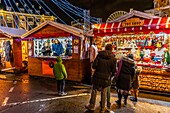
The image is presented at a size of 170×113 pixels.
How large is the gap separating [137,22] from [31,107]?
5214 millimetres

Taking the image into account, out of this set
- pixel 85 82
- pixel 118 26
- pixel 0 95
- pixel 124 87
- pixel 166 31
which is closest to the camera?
pixel 124 87

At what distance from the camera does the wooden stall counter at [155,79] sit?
6530mm

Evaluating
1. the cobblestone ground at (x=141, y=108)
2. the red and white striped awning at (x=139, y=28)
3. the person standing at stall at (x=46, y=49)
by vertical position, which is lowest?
the cobblestone ground at (x=141, y=108)

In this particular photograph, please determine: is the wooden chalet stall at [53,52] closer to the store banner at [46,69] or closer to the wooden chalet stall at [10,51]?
the store banner at [46,69]

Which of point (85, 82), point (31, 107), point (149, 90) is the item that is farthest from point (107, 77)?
point (85, 82)

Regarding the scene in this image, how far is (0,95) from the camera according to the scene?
6805 millimetres

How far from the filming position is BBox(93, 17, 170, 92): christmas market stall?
21.5 ft

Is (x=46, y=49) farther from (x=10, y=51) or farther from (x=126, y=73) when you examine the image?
(x=126, y=73)

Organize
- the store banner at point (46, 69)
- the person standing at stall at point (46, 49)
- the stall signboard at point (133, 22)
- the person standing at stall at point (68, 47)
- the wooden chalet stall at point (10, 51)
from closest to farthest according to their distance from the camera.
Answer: the stall signboard at point (133, 22) < the person standing at stall at point (68, 47) < the store banner at point (46, 69) < the person standing at stall at point (46, 49) < the wooden chalet stall at point (10, 51)

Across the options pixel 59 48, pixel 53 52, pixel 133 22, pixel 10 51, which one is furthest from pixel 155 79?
pixel 10 51

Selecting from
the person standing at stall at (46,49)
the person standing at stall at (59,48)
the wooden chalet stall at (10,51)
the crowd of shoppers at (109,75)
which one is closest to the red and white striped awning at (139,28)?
the crowd of shoppers at (109,75)

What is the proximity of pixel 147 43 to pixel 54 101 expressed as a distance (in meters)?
4.63

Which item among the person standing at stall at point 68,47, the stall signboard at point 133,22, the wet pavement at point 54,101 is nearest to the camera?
the wet pavement at point 54,101

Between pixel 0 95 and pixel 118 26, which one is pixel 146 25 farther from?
pixel 0 95
